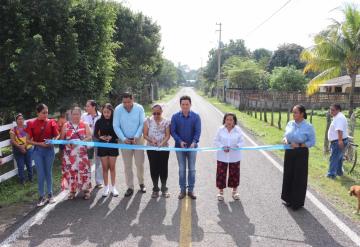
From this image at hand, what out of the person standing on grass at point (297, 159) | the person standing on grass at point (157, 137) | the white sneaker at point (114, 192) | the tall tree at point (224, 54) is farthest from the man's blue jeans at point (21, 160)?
the tall tree at point (224, 54)

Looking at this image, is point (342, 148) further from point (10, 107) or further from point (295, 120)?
point (10, 107)

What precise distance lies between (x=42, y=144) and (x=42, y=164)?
1.28 ft

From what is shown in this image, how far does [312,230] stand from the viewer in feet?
18.2

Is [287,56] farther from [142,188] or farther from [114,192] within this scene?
[114,192]

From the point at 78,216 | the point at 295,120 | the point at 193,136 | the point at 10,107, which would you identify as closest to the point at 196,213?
the point at 193,136

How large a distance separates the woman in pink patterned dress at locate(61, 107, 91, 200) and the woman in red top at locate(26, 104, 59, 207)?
27cm

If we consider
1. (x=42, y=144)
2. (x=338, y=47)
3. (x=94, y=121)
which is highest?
(x=338, y=47)

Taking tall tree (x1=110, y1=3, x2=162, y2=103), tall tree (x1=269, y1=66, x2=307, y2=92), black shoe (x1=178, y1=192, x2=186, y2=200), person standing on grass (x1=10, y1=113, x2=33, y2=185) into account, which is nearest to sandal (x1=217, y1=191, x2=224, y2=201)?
black shoe (x1=178, y1=192, x2=186, y2=200)

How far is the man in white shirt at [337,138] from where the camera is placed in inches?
332

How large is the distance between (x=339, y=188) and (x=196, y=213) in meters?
3.32

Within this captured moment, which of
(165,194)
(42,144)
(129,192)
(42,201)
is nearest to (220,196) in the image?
(165,194)

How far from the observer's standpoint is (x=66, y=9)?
1002 cm

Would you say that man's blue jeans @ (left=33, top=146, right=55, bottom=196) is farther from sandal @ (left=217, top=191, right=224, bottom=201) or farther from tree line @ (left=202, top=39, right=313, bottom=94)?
tree line @ (left=202, top=39, right=313, bottom=94)

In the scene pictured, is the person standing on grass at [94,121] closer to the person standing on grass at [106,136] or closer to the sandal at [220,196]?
the person standing on grass at [106,136]
